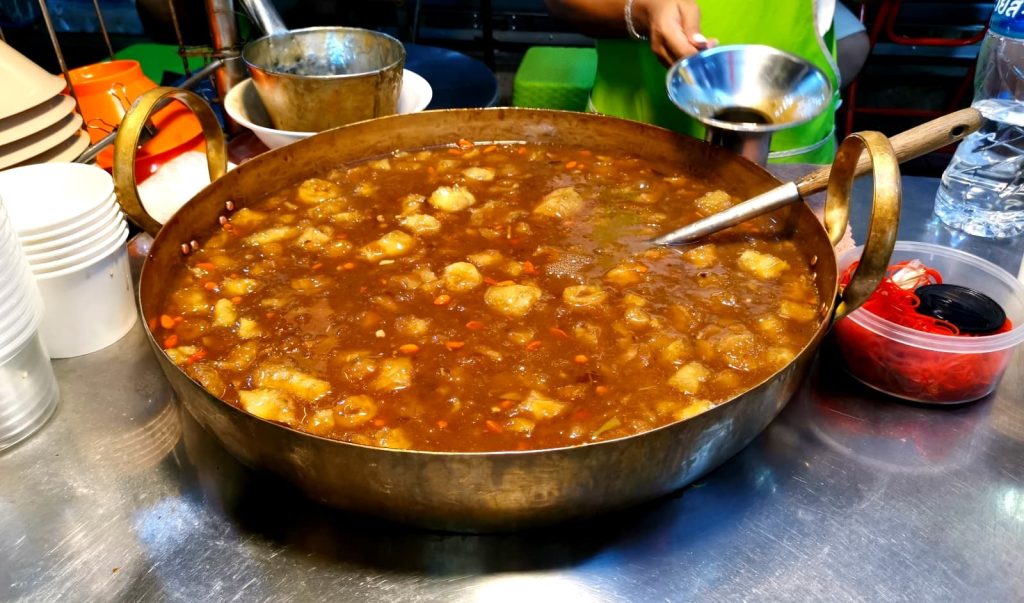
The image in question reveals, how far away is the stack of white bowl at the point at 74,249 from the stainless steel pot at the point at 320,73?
2.58 feet

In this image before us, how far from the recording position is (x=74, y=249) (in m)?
1.80

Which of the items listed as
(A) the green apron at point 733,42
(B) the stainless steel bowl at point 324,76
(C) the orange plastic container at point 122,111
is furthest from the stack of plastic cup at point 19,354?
(A) the green apron at point 733,42

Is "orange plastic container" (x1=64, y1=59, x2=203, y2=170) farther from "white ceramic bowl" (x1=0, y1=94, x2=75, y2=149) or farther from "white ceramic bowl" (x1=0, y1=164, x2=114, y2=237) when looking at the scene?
"white ceramic bowl" (x1=0, y1=164, x2=114, y2=237)

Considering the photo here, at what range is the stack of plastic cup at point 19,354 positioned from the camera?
1575 millimetres

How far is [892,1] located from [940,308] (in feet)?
15.5

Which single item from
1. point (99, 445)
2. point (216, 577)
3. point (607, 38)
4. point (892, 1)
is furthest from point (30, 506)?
point (892, 1)

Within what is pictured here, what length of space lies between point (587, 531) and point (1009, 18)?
1.87 m

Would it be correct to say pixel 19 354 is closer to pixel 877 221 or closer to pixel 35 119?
pixel 35 119

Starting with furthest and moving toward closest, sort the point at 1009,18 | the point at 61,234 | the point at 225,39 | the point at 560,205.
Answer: the point at 225,39, the point at 560,205, the point at 1009,18, the point at 61,234

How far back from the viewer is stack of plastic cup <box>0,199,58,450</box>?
5.17 ft

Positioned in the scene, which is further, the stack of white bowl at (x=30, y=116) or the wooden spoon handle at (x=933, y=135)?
the stack of white bowl at (x=30, y=116)

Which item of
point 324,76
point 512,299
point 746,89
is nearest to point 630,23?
point 746,89

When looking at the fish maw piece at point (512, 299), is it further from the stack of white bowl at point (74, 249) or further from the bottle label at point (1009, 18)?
the bottle label at point (1009, 18)

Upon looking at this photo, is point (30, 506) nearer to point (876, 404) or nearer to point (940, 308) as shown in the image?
point (876, 404)
